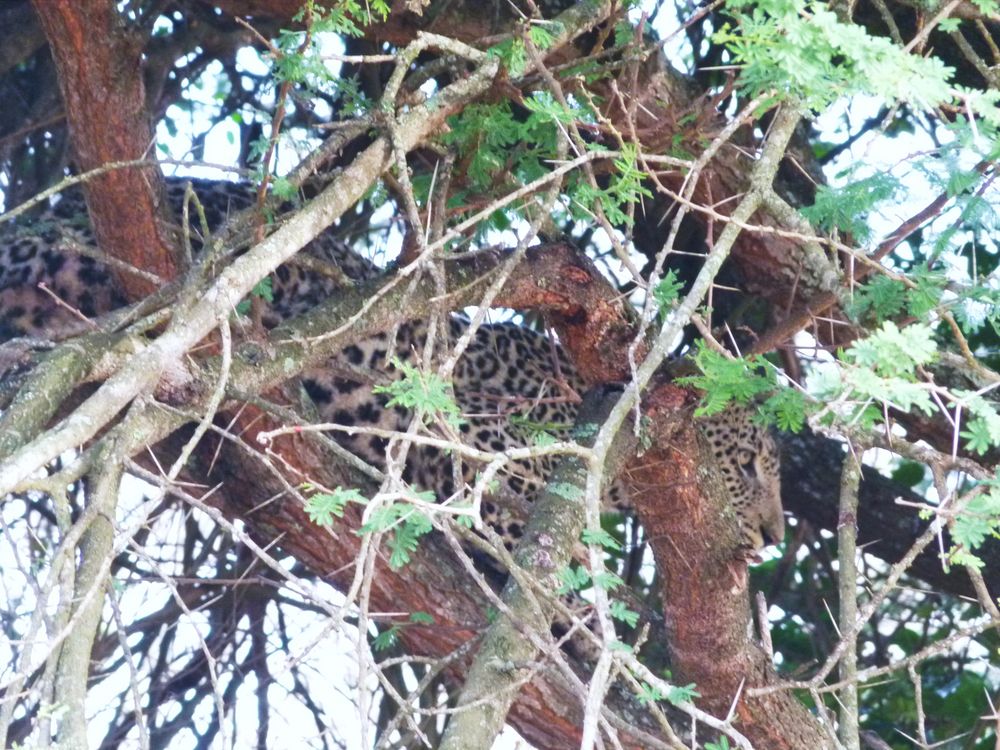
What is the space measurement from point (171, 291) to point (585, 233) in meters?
2.83

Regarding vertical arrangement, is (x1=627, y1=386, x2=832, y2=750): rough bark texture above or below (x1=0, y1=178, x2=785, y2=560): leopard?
below

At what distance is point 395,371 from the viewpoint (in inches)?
198

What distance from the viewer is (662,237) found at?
18.1ft

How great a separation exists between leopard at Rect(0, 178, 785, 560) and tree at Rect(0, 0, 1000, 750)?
93 millimetres

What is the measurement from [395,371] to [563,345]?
95cm

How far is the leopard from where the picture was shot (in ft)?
14.7

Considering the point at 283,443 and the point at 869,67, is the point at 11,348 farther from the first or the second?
the point at 869,67

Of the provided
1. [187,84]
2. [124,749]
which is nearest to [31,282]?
[187,84]

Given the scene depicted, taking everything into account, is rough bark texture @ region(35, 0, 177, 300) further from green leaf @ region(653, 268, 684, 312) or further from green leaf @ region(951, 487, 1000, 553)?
green leaf @ region(951, 487, 1000, 553)

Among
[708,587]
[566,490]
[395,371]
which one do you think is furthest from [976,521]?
[395,371]

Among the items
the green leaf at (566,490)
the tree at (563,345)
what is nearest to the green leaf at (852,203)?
the tree at (563,345)

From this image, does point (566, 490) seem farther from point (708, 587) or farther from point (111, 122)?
point (111, 122)

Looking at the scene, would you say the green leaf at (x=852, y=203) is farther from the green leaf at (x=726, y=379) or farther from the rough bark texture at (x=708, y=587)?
the rough bark texture at (x=708, y=587)

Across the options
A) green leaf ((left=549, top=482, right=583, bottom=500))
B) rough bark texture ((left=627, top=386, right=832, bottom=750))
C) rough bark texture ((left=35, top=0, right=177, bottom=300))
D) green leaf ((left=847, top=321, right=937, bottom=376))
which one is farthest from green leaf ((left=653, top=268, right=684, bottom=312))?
rough bark texture ((left=35, top=0, right=177, bottom=300))
